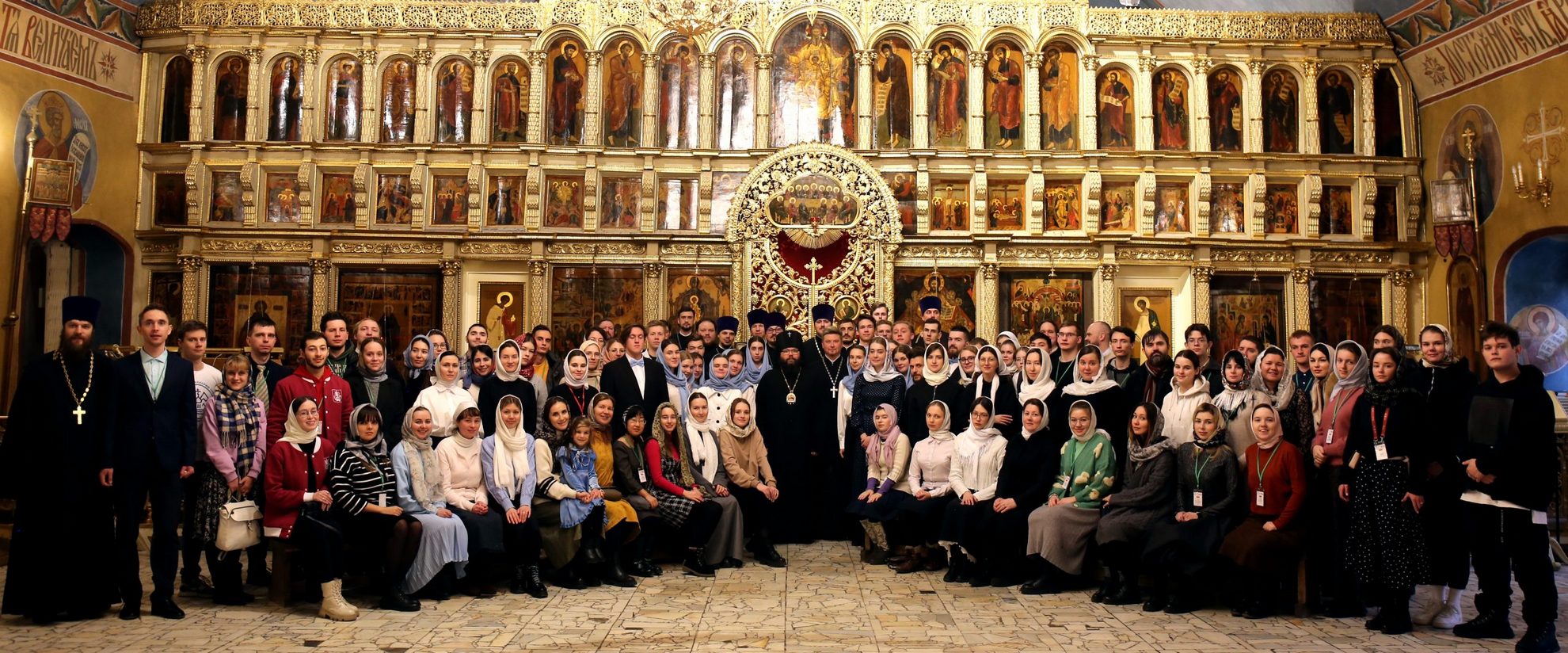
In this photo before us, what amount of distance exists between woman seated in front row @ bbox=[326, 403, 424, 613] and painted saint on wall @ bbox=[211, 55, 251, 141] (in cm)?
991

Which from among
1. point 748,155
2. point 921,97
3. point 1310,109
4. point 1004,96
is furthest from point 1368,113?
point 748,155

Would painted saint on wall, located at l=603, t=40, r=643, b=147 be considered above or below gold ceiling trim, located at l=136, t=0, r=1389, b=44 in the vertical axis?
below

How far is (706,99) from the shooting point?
15.6m

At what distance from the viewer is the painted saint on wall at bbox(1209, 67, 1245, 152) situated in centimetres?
1568

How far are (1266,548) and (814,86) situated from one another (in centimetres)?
1013

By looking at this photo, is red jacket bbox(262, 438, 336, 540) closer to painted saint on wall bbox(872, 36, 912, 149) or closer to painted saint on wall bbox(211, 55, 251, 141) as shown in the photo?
painted saint on wall bbox(211, 55, 251, 141)

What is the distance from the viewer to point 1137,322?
15.3m

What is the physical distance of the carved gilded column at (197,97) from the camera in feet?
50.0

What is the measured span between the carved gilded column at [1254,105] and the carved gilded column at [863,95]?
505cm

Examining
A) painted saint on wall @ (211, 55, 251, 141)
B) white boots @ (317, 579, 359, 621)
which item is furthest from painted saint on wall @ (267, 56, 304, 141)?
white boots @ (317, 579, 359, 621)

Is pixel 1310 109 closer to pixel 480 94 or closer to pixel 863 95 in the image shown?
pixel 863 95

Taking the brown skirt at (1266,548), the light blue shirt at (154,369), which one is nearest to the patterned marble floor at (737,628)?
the brown skirt at (1266,548)

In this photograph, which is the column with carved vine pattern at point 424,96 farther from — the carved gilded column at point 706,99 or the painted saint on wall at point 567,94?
the carved gilded column at point 706,99

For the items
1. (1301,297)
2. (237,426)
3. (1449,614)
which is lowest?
(1449,614)
